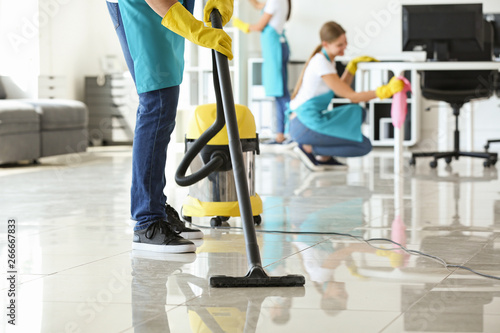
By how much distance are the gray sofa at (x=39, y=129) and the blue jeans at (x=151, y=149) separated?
3010 mm

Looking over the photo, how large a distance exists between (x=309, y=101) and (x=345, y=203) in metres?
1.53

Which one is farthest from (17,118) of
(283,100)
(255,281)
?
(255,281)

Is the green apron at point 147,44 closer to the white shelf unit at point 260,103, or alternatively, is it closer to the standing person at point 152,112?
the standing person at point 152,112

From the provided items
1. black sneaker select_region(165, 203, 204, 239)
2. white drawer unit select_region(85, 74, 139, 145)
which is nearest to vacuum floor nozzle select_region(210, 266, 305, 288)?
black sneaker select_region(165, 203, 204, 239)

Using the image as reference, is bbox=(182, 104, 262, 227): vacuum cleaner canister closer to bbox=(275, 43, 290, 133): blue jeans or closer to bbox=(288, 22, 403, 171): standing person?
bbox=(288, 22, 403, 171): standing person

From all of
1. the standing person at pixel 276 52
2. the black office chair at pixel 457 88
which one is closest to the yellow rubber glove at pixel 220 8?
the black office chair at pixel 457 88

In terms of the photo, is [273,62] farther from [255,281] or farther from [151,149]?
[255,281]

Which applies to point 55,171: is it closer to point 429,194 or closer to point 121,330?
point 429,194

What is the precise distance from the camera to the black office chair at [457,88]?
193 inches

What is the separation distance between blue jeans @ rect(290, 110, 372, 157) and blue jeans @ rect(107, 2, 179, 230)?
2.52 metres

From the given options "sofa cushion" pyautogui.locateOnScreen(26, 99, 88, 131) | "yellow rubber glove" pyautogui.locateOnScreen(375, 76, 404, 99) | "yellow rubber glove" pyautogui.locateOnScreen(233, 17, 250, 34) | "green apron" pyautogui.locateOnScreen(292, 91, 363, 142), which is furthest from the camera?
Result: "yellow rubber glove" pyautogui.locateOnScreen(233, 17, 250, 34)

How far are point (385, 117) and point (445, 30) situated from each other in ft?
6.55

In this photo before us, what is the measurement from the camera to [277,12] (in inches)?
245

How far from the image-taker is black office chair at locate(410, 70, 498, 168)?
4.89 m
